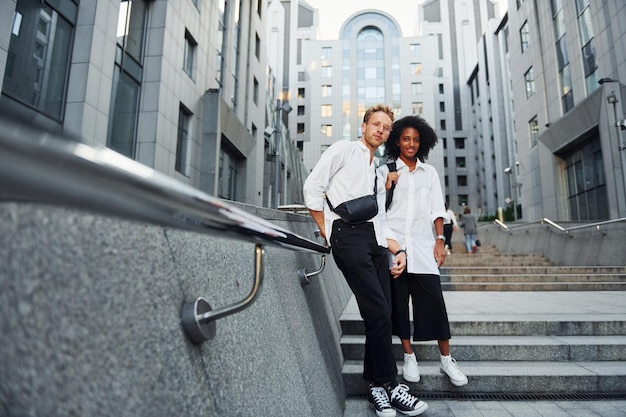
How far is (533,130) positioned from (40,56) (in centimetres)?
2590

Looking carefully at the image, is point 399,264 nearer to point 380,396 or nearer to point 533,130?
point 380,396

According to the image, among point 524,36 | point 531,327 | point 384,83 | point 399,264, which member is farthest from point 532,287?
point 384,83

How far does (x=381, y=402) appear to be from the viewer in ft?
8.79

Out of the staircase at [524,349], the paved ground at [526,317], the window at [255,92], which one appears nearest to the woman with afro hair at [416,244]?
the paved ground at [526,317]

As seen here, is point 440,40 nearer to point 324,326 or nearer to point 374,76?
point 374,76

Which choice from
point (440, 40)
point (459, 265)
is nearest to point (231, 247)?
point (459, 265)

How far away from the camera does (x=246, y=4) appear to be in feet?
71.6

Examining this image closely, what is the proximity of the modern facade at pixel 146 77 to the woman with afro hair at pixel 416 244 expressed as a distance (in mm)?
2961

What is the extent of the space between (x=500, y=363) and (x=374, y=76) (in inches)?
2115

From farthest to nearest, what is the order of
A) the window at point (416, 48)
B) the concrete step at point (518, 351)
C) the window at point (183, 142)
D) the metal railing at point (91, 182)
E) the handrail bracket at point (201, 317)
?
the window at point (416, 48)
the window at point (183, 142)
the concrete step at point (518, 351)
the handrail bracket at point (201, 317)
the metal railing at point (91, 182)

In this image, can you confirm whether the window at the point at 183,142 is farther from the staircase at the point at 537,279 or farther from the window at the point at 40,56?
the staircase at the point at 537,279

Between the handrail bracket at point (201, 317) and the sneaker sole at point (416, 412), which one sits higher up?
the handrail bracket at point (201, 317)

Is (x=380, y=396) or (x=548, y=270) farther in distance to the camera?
(x=548, y=270)

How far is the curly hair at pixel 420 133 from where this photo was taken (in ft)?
11.5
